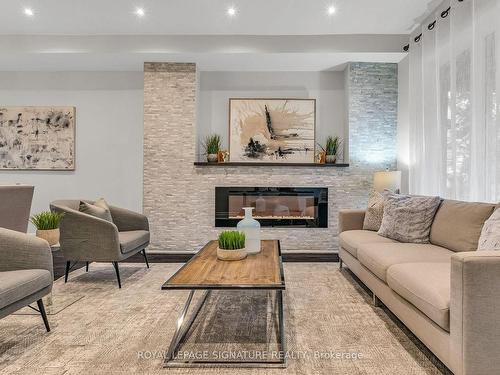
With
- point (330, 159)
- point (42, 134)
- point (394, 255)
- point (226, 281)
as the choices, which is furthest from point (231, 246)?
point (42, 134)

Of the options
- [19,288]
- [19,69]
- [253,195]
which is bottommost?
[19,288]

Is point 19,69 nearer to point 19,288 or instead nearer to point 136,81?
point 136,81

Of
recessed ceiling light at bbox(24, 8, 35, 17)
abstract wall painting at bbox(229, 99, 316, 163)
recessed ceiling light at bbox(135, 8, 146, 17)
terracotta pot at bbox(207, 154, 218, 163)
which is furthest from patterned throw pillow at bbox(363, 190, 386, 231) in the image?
recessed ceiling light at bbox(24, 8, 35, 17)

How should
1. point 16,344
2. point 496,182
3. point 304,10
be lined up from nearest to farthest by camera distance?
point 16,344, point 496,182, point 304,10

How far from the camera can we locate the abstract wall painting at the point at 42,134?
18.2ft

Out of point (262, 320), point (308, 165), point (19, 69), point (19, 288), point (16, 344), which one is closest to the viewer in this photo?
point (19, 288)

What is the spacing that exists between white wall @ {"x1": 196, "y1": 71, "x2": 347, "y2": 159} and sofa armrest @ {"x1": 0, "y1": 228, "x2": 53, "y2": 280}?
342cm

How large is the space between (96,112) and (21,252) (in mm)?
3843

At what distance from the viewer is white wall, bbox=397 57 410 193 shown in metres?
4.82

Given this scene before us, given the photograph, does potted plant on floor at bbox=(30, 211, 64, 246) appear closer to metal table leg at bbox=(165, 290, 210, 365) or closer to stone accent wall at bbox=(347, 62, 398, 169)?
metal table leg at bbox=(165, 290, 210, 365)

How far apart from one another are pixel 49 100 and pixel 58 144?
27.6 inches

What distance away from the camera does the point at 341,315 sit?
2.62 metres

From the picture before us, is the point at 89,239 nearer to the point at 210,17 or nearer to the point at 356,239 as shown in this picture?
the point at 356,239

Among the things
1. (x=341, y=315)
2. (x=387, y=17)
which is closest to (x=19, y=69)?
(x=387, y=17)
